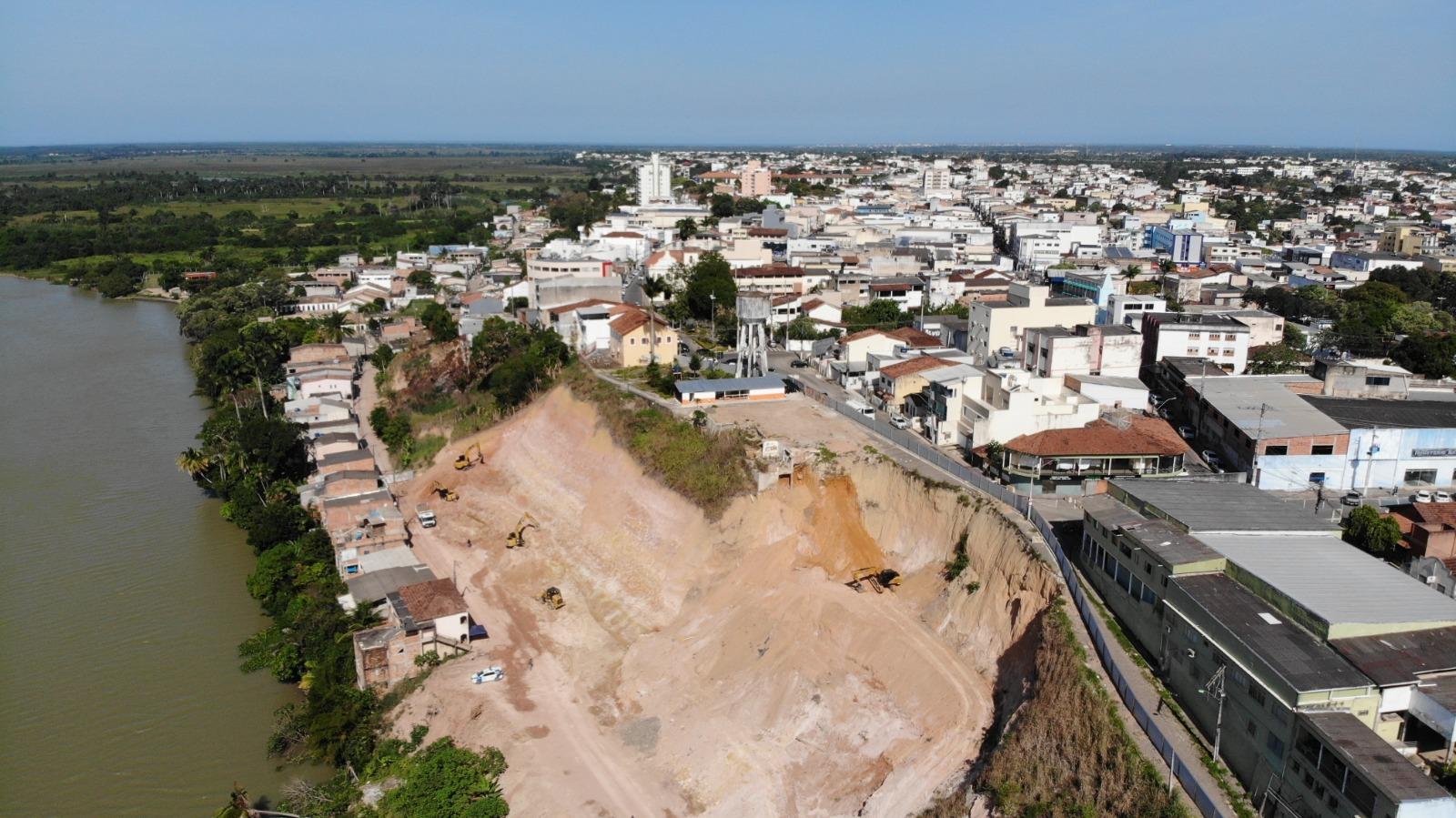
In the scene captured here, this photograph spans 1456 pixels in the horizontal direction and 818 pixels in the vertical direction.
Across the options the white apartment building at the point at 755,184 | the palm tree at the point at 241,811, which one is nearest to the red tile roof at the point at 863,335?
the palm tree at the point at 241,811

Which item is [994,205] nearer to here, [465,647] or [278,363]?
[278,363]

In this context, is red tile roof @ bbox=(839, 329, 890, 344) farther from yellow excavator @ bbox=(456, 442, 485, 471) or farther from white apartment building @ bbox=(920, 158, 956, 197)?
white apartment building @ bbox=(920, 158, 956, 197)


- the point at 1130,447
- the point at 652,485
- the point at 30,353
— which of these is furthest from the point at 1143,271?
the point at 30,353

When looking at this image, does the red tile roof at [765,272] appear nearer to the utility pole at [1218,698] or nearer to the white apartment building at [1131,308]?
the white apartment building at [1131,308]

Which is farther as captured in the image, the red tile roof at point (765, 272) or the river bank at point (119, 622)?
the red tile roof at point (765, 272)

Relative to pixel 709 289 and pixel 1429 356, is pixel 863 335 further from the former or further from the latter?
pixel 1429 356

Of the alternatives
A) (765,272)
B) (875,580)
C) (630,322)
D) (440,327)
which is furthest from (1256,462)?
(440,327)
